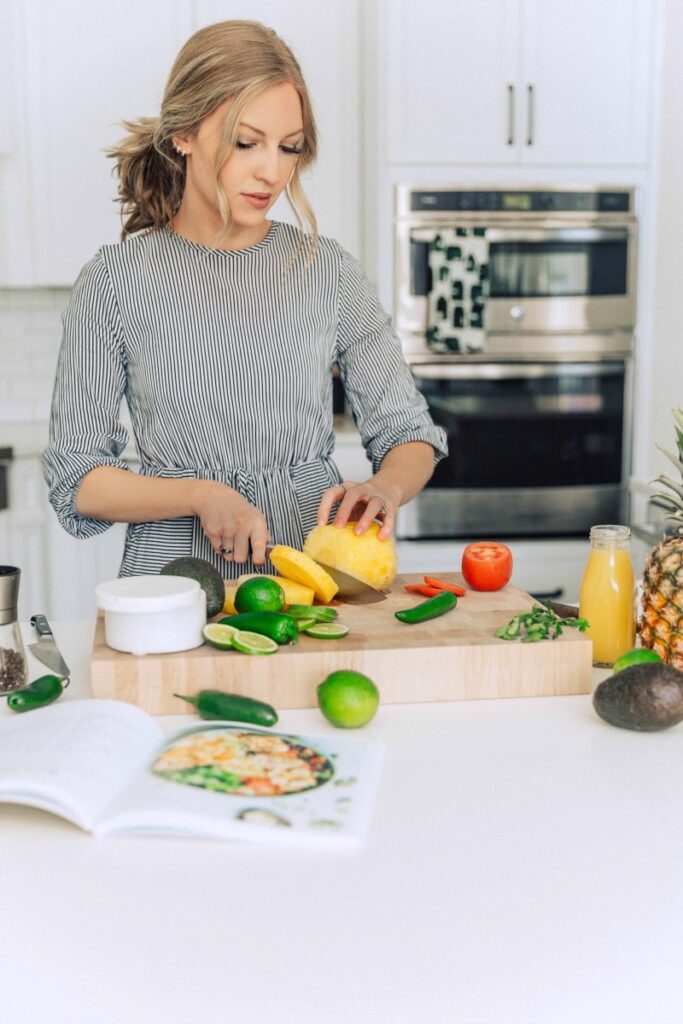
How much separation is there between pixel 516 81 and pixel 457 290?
2.09ft

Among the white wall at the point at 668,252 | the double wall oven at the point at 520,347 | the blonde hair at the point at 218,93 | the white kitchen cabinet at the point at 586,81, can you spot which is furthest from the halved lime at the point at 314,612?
the white kitchen cabinet at the point at 586,81

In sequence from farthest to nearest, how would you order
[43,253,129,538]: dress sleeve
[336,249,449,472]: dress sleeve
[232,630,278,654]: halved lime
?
[336,249,449,472]: dress sleeve, [43,253,129,538]: dress sleeve, [232,630,278,654]: halved lime

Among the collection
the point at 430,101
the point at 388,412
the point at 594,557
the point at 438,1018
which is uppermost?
the point at 430,101

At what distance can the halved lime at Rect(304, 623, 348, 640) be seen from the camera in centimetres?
140

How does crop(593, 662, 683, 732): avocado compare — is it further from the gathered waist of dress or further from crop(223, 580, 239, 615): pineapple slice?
the gathered waist of dress

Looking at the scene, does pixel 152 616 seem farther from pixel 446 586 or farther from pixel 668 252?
pixel 668 252

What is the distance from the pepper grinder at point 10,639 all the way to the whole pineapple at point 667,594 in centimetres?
78

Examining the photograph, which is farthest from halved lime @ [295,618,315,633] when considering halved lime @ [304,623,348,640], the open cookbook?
the open cookbook

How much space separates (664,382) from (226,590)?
2.31 m

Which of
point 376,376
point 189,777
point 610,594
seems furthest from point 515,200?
point 189,777

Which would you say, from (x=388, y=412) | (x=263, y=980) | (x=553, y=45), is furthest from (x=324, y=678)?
(x=553, y=45)

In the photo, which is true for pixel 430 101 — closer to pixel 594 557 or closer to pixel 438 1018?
pixel 594 557

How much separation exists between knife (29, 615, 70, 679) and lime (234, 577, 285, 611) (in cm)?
25

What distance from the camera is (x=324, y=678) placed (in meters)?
1.35
